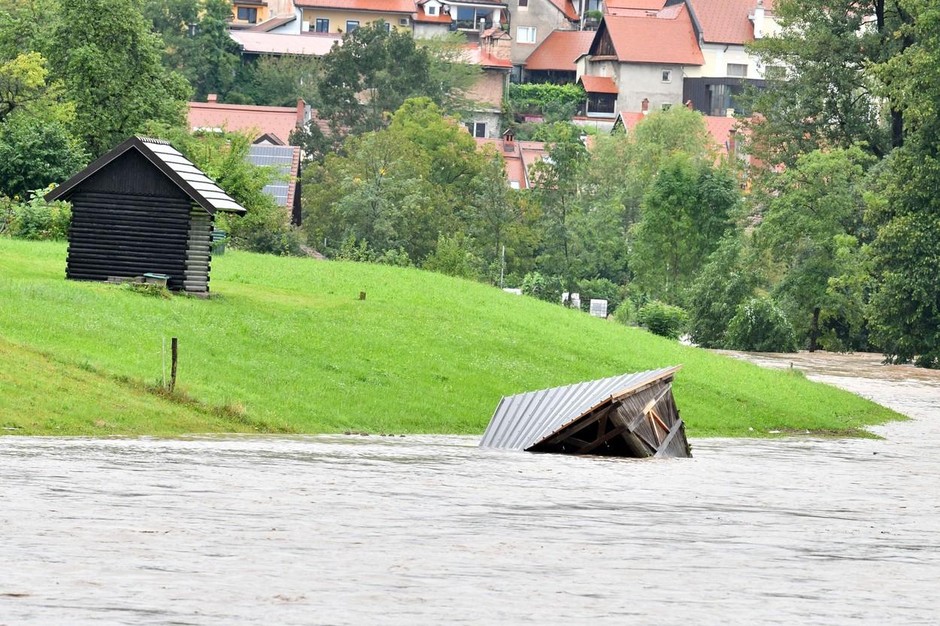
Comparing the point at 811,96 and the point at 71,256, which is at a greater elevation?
the point at 811,96

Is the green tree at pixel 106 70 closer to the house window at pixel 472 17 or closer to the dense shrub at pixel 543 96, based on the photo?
the dense shrub at pixel 543 96

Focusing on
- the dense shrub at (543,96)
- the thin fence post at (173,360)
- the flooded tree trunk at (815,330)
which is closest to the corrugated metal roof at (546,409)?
the thin fence post at (173,360)

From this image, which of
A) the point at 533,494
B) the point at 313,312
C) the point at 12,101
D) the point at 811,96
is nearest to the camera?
the point at 533,494

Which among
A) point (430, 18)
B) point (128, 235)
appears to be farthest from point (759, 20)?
point (128, 235)

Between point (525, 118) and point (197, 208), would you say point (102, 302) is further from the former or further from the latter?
point (525, 118)

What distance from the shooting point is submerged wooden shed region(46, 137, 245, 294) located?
152 ft

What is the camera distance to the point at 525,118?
18400 centimetres

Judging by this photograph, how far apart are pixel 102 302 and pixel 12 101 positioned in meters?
42.4

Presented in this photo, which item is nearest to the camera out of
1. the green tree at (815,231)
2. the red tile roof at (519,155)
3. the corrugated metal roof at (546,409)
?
the corrugated metal roof at (546,409)

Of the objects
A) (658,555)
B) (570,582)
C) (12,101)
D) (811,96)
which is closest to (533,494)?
(658,555)

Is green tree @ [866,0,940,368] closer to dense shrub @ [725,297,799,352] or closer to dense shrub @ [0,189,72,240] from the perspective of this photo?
dense shrub @ [725,297,799,352]

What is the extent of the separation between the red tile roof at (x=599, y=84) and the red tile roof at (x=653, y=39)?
2648 millimetres

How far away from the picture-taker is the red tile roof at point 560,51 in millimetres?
192000

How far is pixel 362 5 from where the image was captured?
636 feet
